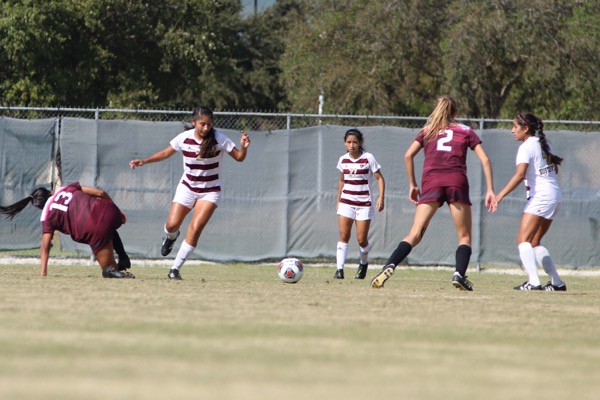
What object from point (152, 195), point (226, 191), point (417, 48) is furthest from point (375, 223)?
point (417, 48)

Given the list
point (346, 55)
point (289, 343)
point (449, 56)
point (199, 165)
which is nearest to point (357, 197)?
point (199, 165)

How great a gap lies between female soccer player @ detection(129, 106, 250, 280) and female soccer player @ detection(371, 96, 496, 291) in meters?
2.06

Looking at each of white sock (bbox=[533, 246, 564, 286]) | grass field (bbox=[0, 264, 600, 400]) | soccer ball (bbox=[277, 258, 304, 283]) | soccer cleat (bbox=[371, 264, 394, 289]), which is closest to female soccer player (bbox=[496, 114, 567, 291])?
white sock (bbox=[533, 246, 564, 286])

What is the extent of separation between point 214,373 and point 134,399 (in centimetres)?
83

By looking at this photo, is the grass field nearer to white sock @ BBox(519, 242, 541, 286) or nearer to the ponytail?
white sock @ BBox(519, 242, 541, 286)

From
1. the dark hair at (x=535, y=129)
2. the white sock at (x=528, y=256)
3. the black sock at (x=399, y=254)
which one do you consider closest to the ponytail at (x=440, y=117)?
the dark hair at (x=535, y=129)

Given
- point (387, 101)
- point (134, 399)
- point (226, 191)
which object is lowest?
point (134, 399)

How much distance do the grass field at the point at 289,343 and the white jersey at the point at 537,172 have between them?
1.28m

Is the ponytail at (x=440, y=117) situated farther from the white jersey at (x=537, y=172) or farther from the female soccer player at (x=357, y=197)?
the female soccer player at (x=357, y=197)

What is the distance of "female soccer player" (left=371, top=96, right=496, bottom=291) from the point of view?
36.9ft

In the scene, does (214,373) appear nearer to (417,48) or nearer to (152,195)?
(152,195)

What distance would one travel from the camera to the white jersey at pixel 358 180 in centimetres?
1455

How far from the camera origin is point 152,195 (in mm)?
17094

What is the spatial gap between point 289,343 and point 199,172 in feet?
20.4
